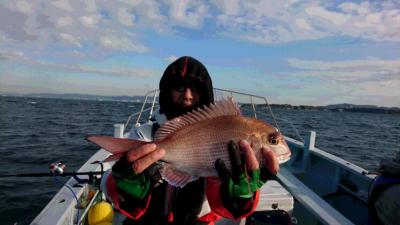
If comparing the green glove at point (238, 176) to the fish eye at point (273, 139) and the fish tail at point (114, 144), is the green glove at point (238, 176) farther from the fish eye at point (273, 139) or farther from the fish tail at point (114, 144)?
the fish tail at point (114, 144)

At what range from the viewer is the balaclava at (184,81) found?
3.64 metres

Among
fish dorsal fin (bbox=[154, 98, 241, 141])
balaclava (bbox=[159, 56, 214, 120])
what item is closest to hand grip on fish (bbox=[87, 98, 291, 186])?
fish dorsal fin (bbox=[154, 98, 241, 141])

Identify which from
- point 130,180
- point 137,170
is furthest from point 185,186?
point 137,170

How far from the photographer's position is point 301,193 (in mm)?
5559

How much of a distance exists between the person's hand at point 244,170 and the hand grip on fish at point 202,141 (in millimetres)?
55

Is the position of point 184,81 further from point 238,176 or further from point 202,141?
point 238,176

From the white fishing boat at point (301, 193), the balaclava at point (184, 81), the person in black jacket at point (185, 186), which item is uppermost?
the balaclava at point (184, 81)

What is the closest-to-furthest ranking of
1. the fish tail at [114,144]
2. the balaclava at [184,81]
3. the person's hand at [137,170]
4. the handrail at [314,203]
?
the fish tail at [114,144]
the person's hand at [137,170]
the balaclava at [184,81]
the handrail at [314,203]

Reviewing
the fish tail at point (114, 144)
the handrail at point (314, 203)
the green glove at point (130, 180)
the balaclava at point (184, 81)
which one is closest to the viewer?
the fish tail at point (114, 144)

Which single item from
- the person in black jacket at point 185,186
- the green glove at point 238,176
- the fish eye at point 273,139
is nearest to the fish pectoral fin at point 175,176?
the person in black jacket at point 185,186

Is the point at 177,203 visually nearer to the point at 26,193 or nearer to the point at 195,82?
the point at 195,82

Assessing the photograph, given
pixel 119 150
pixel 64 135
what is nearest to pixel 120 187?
pixel 119 150

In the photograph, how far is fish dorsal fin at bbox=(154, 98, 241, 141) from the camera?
287 cm

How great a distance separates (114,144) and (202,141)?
73cm
